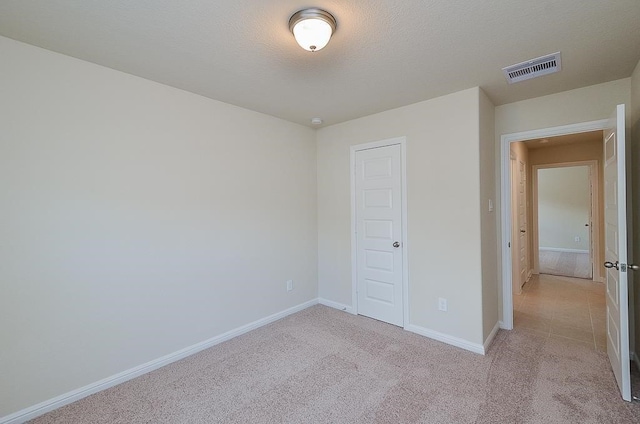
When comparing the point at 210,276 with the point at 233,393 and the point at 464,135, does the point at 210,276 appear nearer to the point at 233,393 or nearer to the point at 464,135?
the point at 233,393

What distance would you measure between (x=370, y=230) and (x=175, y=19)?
9.01 feet

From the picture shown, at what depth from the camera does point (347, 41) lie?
1887 millimetres

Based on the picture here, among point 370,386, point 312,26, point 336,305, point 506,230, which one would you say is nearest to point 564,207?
point 506,230

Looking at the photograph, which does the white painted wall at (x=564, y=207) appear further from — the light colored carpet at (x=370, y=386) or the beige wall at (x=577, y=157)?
the light colored carpet at (x=370, y=386)

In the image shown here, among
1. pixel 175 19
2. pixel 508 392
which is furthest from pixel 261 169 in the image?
pixel 508 392

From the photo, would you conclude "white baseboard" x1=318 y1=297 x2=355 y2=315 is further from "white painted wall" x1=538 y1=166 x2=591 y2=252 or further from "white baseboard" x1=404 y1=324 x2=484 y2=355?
"white painted wall" x1=538 y1=166 x2=591 y2=252

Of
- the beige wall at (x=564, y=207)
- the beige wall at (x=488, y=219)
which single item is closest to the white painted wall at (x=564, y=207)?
the beige wall at (x=564, y=207)

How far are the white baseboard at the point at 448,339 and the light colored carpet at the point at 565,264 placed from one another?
13.7 ft

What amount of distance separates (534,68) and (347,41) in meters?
1.60

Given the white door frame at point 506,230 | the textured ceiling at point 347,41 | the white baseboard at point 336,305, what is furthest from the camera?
the white baseboard at point 336,305

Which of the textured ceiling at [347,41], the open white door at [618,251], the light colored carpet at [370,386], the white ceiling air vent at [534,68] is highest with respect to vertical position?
the textured ceiling at [347,41]

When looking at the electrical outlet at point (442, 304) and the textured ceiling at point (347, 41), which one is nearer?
the textured ceiling at point (347, 41)

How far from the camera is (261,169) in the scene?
338 cm

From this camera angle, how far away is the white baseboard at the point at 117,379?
1.90 metres
